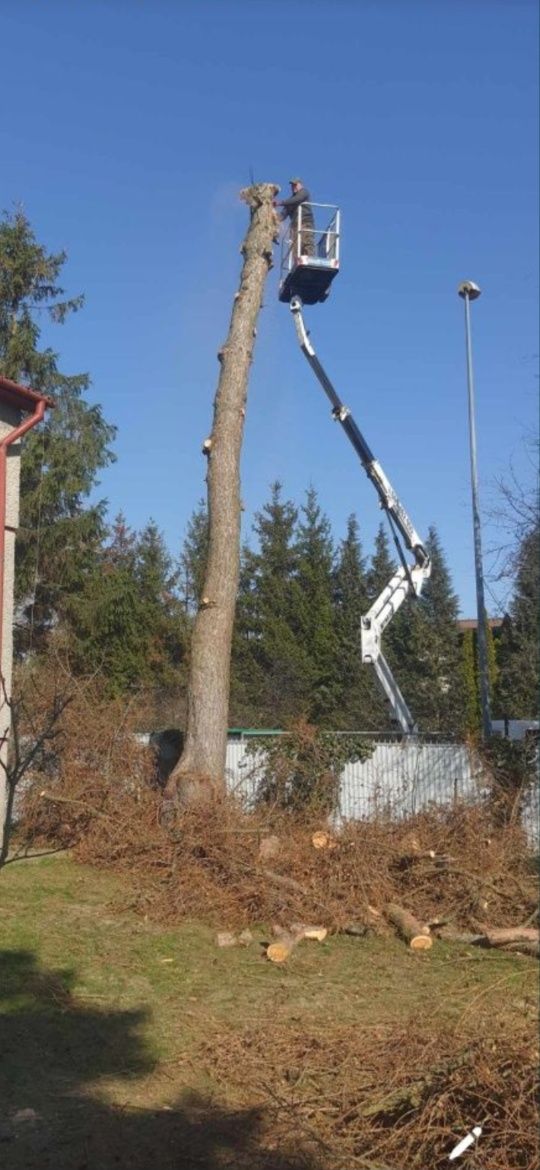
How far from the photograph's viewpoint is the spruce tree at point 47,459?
2412cm

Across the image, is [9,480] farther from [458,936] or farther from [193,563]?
[193,563]

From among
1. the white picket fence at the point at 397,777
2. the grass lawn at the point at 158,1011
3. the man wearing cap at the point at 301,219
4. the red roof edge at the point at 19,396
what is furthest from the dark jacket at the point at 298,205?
the grass lawn at the point at 158,1011

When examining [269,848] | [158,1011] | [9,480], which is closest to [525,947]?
[269,848]

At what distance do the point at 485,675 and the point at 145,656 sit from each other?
15746 mm

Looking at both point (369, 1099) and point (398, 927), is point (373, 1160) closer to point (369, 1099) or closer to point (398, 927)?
point (369, 1099)

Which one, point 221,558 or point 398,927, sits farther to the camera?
point 221,558

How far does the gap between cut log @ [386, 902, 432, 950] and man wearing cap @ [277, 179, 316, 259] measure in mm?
9493

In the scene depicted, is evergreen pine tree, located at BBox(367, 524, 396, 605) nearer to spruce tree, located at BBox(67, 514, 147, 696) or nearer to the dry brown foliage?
spruce tree, located at BBox(67, 514, 147, 696)

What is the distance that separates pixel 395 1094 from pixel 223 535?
9.62 metres

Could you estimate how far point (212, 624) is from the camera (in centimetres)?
1374

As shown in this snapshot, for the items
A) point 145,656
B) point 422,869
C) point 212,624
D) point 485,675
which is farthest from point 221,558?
point 145,656

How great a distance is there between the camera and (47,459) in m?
23.9

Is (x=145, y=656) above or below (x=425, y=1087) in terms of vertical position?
above

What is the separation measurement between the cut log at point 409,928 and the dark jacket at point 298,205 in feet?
32.0
